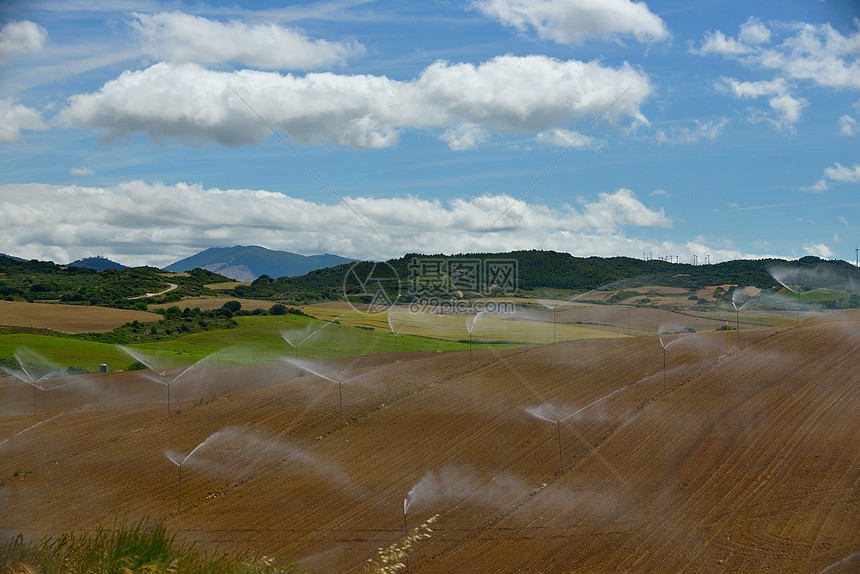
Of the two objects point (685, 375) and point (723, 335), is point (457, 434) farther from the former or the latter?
point (723, 335)

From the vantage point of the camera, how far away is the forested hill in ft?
343

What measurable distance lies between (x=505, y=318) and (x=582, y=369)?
40.5 m

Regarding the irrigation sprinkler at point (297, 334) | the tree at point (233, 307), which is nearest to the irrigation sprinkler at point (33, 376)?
the irrigation sprinkler at point (297, 334)

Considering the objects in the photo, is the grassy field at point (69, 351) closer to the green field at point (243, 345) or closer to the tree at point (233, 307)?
the green field at point (243, 345)

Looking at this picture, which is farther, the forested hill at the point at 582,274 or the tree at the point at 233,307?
the forested hill at the point at 582,274

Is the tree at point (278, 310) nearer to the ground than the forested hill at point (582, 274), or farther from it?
nearer to the ground

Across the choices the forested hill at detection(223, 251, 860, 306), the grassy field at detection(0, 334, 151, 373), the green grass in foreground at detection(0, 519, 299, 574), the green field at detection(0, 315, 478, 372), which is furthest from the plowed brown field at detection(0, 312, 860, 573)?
the forested hill at detection(223, 251, 860, 306)

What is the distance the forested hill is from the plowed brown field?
5253 cm

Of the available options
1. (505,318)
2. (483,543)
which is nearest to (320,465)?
(483,543)

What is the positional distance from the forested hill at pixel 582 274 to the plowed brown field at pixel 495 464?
Result: 172 ft

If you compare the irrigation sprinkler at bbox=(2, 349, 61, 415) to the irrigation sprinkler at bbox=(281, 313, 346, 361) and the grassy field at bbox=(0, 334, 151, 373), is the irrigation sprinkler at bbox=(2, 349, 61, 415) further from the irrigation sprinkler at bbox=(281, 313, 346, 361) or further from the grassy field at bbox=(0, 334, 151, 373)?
the irrigation sprinkler at bbox=(281, 313, 346, 361)

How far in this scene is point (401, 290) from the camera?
83.9m

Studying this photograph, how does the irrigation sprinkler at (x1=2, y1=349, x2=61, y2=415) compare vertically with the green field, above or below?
below

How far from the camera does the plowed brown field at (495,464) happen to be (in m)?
17.1
